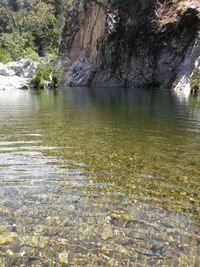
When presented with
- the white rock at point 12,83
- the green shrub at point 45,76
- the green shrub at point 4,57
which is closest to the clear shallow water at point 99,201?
the white rock at point 12,83

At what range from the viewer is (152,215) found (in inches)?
233

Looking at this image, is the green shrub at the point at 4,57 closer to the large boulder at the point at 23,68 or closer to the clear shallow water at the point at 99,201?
the large boulder at the point at 23,68

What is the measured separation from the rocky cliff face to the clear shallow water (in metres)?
42.9

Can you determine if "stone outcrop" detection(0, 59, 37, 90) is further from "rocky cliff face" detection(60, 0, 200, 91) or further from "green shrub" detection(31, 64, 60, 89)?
"rocky cliff face" detection(60, 0, 200, 91)

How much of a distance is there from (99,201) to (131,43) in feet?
197

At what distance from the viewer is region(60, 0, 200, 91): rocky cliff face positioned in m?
52.7

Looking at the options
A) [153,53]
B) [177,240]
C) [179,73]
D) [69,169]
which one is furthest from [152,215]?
[153,53]

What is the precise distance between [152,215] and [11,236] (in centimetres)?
259

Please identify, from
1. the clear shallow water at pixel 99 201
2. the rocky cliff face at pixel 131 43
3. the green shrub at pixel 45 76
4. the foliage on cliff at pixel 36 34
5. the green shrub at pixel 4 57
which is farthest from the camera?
the foliage on cliff at pixel 36 34

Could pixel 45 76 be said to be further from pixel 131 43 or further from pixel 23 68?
pixel 131 43

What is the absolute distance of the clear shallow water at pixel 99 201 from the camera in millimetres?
4746

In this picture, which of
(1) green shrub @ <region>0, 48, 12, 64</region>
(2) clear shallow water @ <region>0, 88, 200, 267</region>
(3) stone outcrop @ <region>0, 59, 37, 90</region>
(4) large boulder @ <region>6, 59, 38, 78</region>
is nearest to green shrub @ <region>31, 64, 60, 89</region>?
(3) stone outcrop @ <region>0, 59, 37, 90</region>

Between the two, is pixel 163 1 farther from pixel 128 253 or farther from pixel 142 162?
pixel 128 253

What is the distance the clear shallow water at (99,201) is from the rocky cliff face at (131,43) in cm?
4289
